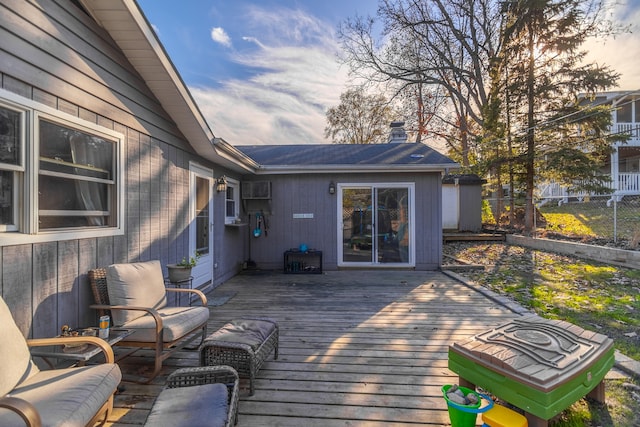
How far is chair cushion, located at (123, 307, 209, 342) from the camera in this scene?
254 centimetres

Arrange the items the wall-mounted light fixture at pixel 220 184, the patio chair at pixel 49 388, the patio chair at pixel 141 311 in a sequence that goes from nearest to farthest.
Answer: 1. the patio chair at pixel 49 388
2. the patio chair at pixel 141 311
3. the wall-mounted light fixture at pixel 220 184

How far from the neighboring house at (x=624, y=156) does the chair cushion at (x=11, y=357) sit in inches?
613

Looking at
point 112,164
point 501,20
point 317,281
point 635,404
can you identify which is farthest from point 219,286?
point 501,20

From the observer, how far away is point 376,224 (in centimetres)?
709

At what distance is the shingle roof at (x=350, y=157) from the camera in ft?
22.4

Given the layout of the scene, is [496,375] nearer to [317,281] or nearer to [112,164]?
[112,164]

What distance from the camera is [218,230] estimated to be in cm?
582

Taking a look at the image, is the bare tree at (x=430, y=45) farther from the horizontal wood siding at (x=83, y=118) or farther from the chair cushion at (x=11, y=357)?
the chair cushion at (x=11, y=357)

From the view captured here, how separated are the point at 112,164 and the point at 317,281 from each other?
13.7ft

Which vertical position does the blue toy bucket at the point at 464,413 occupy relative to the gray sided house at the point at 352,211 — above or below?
below

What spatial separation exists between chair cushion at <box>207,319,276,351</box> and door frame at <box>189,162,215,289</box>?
7.45 feet

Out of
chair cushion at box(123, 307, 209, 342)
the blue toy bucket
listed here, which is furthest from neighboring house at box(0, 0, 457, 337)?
the blue toy bucket

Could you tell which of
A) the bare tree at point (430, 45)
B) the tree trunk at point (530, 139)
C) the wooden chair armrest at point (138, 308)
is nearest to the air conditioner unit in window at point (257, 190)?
the wooden chair armrest at point (138, 308)

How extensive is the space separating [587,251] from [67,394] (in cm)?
981
